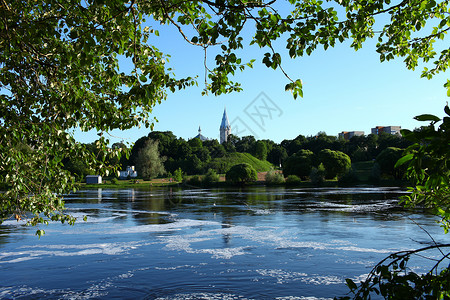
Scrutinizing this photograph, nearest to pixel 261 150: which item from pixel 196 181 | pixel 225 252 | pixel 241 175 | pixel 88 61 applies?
pixel 196 181

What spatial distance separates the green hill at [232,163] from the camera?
369 feet

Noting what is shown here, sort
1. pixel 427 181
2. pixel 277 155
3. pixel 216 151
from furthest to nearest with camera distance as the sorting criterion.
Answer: pixel 277 155, pixel 216 151, pixel 427 181

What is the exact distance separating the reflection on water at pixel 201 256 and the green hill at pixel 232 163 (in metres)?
88.8

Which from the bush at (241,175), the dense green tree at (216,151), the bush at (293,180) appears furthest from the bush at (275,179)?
the dense green tree at (216,151)

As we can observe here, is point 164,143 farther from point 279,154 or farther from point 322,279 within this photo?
point 322,279

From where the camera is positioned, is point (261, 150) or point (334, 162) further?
point (261, 150)

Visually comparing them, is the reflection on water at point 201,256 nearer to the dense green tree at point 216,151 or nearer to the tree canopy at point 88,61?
the tree canopy at point 88,61

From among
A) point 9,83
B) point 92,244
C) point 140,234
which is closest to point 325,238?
point 140,234

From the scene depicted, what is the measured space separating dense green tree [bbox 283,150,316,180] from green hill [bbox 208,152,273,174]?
27198 mm

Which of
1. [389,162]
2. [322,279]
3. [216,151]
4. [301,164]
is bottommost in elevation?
[322,279]

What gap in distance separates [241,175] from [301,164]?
14007 millimetres

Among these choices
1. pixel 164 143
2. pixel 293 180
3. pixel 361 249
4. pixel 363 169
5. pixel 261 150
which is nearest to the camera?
pixel 361 249

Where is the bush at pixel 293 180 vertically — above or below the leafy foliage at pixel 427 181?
below

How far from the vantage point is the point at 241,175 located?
8450 centimetres
